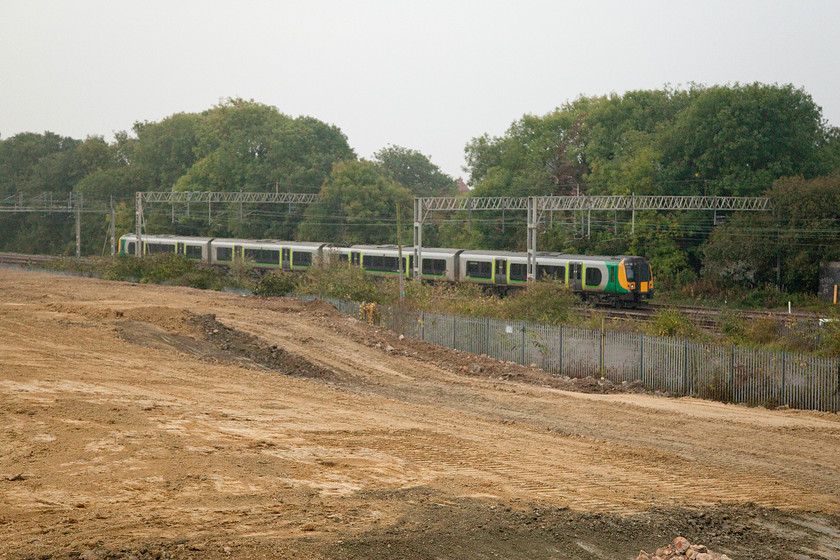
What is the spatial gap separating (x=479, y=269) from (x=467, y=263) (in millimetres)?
865

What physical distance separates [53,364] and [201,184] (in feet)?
226

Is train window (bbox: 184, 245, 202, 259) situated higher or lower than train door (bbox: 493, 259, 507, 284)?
higher

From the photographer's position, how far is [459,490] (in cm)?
1197

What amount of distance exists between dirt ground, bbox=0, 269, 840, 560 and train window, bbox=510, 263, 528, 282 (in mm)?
20495

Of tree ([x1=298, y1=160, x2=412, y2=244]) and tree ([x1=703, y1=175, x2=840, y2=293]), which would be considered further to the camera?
tree ([x1=298, y1=160, x2=412, y2=244])

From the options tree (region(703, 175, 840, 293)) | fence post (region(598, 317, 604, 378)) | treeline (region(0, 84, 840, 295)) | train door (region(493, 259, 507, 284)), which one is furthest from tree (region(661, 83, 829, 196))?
fence post (region(598, 317, 604, 378))

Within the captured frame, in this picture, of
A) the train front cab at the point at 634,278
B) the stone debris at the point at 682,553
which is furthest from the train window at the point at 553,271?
the stone debris at the point at 682,553

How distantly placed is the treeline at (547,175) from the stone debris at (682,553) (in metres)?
39.9

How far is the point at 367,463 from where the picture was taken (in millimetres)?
13039

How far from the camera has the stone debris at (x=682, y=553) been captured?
9.72 m

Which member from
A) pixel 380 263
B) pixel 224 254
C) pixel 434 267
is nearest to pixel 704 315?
pixel 434 267

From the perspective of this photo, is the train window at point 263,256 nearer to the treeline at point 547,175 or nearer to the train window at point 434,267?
the treeline at point 547,175

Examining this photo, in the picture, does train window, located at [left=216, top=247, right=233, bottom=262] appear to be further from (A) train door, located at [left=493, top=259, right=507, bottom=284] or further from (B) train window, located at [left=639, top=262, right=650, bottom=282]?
(B) train window, located at [left=639, top=262, right=650, bottom=282]

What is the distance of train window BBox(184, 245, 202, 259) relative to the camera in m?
61.0
